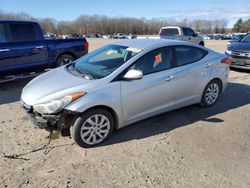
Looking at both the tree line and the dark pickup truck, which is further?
the tree line

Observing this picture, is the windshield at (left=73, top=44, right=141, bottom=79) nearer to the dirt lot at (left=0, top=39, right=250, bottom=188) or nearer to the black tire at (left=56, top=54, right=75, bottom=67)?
the dirt lot at (left=0, top=39, right=250, bottom=188)

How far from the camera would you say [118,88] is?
378 cm

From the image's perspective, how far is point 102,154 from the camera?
359cm

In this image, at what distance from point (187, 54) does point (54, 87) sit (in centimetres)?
261

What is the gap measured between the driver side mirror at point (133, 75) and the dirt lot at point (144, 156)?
39.0 inches

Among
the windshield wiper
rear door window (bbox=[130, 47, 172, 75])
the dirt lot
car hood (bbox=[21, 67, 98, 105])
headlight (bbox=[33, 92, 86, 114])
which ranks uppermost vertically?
rear door window (bbox=[130, 47, 172, 75])

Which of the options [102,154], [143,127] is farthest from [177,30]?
[102,154]

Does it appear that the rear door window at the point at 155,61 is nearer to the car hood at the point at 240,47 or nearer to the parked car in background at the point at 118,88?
the parked car in background at the point at 118,88

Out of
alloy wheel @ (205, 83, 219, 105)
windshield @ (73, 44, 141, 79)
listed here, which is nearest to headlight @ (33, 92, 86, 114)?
windshield @ (73, 44, 141, 79)

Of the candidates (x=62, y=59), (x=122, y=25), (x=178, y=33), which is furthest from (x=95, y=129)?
(x=122, y=25)

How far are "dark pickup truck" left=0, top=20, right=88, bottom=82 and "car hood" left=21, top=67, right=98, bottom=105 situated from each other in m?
3.04

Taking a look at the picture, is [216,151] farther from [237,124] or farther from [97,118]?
[97,118]

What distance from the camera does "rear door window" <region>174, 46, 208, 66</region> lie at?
4.64 m

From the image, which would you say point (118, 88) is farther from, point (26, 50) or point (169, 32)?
point (169, 32)
